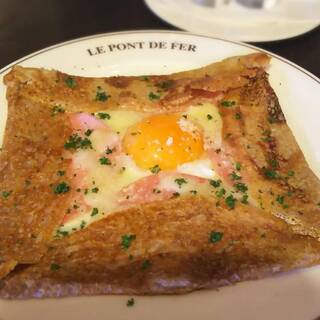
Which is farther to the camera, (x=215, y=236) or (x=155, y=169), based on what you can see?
(x=155, y=169)

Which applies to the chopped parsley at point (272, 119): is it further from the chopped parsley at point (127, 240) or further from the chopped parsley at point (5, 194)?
the chopped parsley at point (5, 194)

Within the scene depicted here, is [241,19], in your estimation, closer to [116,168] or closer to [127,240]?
[116,168]

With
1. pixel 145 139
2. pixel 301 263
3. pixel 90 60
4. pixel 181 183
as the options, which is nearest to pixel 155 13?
pixel 90 60

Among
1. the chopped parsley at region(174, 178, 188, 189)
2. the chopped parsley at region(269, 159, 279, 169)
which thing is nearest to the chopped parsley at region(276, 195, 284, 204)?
the chopped parsley at region(269, 159, 279, 169)

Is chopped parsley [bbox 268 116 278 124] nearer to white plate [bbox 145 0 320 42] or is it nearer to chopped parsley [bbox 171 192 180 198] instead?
chopped parsley [bbox 171 192 180 198]

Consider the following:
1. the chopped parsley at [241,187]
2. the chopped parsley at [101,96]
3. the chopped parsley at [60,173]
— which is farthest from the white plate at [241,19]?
the chopped parsley at [60,173]

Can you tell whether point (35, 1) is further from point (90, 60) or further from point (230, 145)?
point (230, 145)

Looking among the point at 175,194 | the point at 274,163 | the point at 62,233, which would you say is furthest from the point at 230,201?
the point at 62,233
